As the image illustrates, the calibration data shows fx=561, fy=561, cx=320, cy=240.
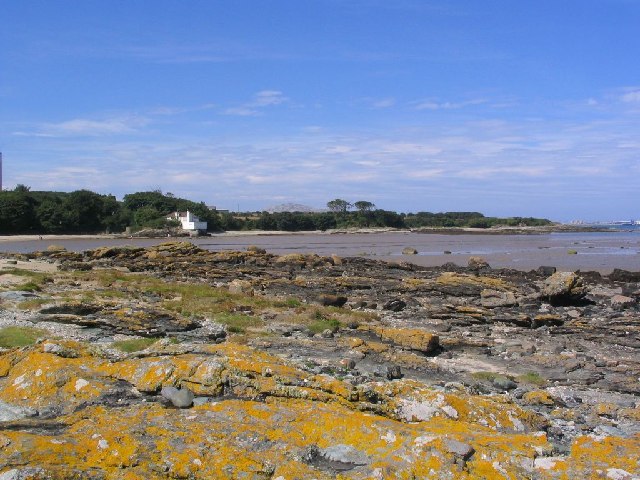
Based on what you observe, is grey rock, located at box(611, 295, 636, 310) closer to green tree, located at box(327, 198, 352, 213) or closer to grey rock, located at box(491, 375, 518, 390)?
grey rock, located at box(491, 375, 518, 390)

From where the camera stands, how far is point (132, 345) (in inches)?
441

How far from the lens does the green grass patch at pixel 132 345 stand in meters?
10.9

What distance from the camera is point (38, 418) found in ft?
19.2

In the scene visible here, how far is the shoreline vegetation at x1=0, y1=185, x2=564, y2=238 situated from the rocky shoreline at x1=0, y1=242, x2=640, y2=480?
81765mm

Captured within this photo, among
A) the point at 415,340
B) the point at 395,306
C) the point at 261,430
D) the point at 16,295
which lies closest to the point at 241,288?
the point at 395,306

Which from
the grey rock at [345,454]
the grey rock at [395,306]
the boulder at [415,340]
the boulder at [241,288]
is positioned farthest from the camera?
→ the boulder at [241,288]

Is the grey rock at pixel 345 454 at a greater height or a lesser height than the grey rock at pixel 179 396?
lesser

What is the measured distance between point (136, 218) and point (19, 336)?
101 m

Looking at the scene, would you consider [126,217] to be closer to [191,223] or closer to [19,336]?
[191,223]

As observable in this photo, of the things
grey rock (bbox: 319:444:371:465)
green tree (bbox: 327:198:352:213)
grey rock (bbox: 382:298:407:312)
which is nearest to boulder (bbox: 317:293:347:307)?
grey rock (bbox: 382:298:407:312)

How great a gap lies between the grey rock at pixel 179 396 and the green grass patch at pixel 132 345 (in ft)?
15.1

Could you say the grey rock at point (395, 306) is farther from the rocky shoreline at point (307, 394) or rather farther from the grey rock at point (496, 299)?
the grey rock at point (496, 299)

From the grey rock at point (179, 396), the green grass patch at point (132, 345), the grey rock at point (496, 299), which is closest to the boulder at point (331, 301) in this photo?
the grey rock at point (496, 299)

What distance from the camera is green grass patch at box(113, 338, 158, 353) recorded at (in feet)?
35.7
